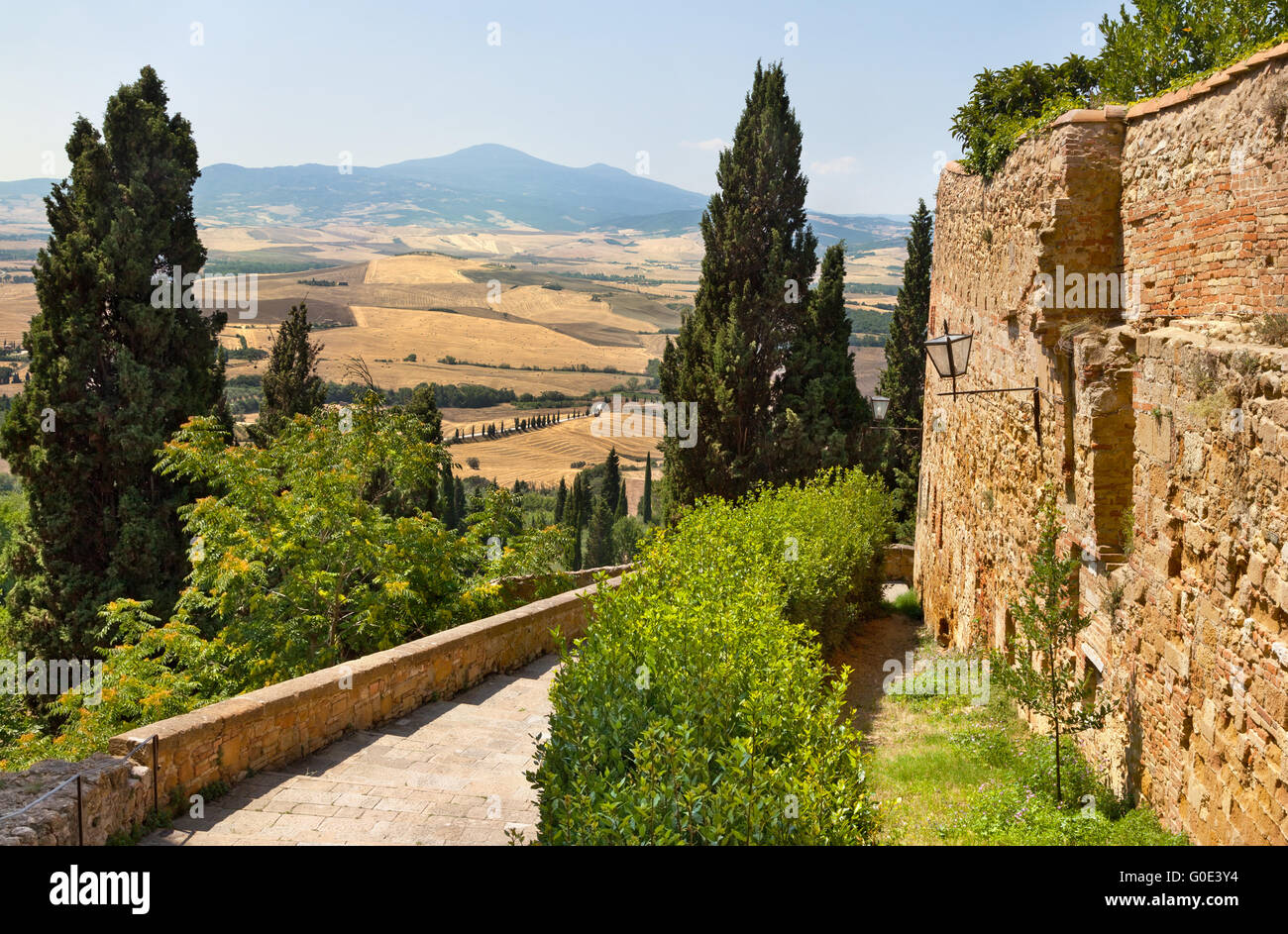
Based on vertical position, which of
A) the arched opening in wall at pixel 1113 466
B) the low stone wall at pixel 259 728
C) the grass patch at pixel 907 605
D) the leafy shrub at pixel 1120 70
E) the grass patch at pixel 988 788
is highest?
the leafy shrub at pixel 1120 70

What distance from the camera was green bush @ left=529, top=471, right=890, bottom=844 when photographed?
3.65 meters

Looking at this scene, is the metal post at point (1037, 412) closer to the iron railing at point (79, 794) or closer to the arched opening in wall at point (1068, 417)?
the arched opening in wall at point (1068, 417)

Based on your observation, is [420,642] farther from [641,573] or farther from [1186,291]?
[1186,291]

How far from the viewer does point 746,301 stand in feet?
71.4

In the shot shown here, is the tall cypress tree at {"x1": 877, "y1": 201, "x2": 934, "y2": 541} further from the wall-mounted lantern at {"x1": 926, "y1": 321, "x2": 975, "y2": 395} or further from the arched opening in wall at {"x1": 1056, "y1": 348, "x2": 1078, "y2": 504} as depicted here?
the arched opening in wall at {"x1": 1056, "y1": 348, "x2": 1078, "y2": 504}

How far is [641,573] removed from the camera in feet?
24.5

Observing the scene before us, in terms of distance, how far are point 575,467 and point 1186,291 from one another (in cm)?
8151

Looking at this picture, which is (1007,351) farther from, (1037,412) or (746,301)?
(746,301)

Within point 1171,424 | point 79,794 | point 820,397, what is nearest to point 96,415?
point 79,794

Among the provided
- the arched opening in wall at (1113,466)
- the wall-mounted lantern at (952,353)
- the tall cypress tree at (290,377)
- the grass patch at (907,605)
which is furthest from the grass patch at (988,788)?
the tall cypress tree at (290,377)

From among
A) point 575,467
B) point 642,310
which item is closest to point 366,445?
point 575,467

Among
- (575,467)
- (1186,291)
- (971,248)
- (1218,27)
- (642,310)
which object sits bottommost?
(575,467)

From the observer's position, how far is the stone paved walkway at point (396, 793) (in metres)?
5.44

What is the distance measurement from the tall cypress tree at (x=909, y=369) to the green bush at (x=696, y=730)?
68.5 feet
